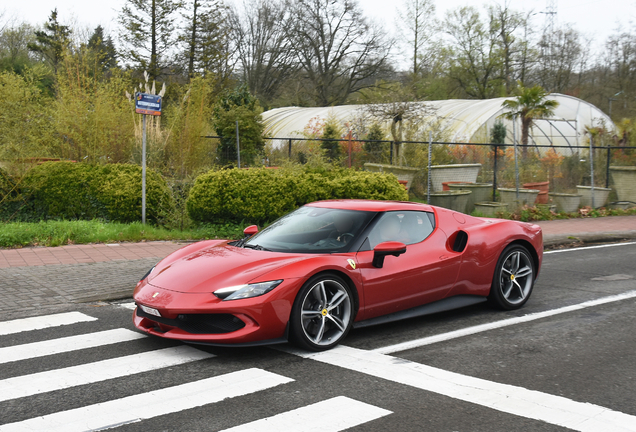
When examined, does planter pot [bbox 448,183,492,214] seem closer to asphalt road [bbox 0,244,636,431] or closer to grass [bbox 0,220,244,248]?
grass [bbox 0,220,244,248]

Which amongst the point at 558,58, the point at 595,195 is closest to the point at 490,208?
the point at 595,195

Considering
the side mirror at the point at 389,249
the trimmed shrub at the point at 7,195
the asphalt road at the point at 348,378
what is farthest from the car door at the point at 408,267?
the trimmed shrub at the point at 7,195

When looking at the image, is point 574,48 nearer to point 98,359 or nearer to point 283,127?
point 283,127

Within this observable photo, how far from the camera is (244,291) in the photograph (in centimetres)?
466

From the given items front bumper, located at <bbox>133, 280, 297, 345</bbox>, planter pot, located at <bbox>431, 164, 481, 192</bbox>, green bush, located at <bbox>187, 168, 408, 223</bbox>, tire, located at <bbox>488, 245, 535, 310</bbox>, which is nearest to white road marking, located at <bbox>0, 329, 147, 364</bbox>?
front bumper, located at <bbox>133, 280, 297, 345</bbox>

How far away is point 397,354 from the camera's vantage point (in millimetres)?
4906

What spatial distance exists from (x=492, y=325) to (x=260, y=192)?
6695 millimetres

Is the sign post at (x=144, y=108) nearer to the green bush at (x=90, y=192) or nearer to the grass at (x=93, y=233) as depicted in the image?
the green bush at (x=90, y=192)

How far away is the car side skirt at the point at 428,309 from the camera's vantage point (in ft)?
17.5

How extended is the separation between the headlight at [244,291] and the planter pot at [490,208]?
12.6 meters

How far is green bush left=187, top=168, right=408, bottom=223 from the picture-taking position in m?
11.7

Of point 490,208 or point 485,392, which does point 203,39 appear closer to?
point 490,208

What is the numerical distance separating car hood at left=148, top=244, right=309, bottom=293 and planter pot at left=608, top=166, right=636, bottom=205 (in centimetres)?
1753

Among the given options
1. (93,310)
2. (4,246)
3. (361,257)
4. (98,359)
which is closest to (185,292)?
(98,359)
